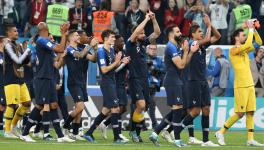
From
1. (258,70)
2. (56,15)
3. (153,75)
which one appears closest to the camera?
(153,75)

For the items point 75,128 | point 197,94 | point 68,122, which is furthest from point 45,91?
point 197,94

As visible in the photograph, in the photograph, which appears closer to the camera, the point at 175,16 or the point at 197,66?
the point at 197,66

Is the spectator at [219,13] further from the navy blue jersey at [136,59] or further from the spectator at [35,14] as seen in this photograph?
the navy blue jersey at [136,59]

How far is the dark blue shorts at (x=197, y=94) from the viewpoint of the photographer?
947 inches

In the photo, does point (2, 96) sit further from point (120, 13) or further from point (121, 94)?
point (120, 13)

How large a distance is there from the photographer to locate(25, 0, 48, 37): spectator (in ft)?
15.3

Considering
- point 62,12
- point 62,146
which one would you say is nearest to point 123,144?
point 62,146

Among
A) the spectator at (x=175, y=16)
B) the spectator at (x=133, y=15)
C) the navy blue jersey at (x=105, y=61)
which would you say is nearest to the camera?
the navy blue jersey at (x=105, y=61)

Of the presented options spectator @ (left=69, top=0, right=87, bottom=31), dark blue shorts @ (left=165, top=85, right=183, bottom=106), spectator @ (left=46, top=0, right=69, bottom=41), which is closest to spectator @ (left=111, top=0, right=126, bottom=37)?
spectator @ (left=69, top=0, right=87, bottom=31)

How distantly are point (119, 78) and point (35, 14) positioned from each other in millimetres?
7724

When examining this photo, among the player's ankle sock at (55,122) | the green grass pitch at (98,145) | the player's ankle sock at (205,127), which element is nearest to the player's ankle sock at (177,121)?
the green grass pitch at (98,145)

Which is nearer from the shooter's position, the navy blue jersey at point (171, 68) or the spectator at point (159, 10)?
the navy blue jersey at point (171, 68)

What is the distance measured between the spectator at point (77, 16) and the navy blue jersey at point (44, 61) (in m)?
8.05

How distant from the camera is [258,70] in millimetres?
31125
